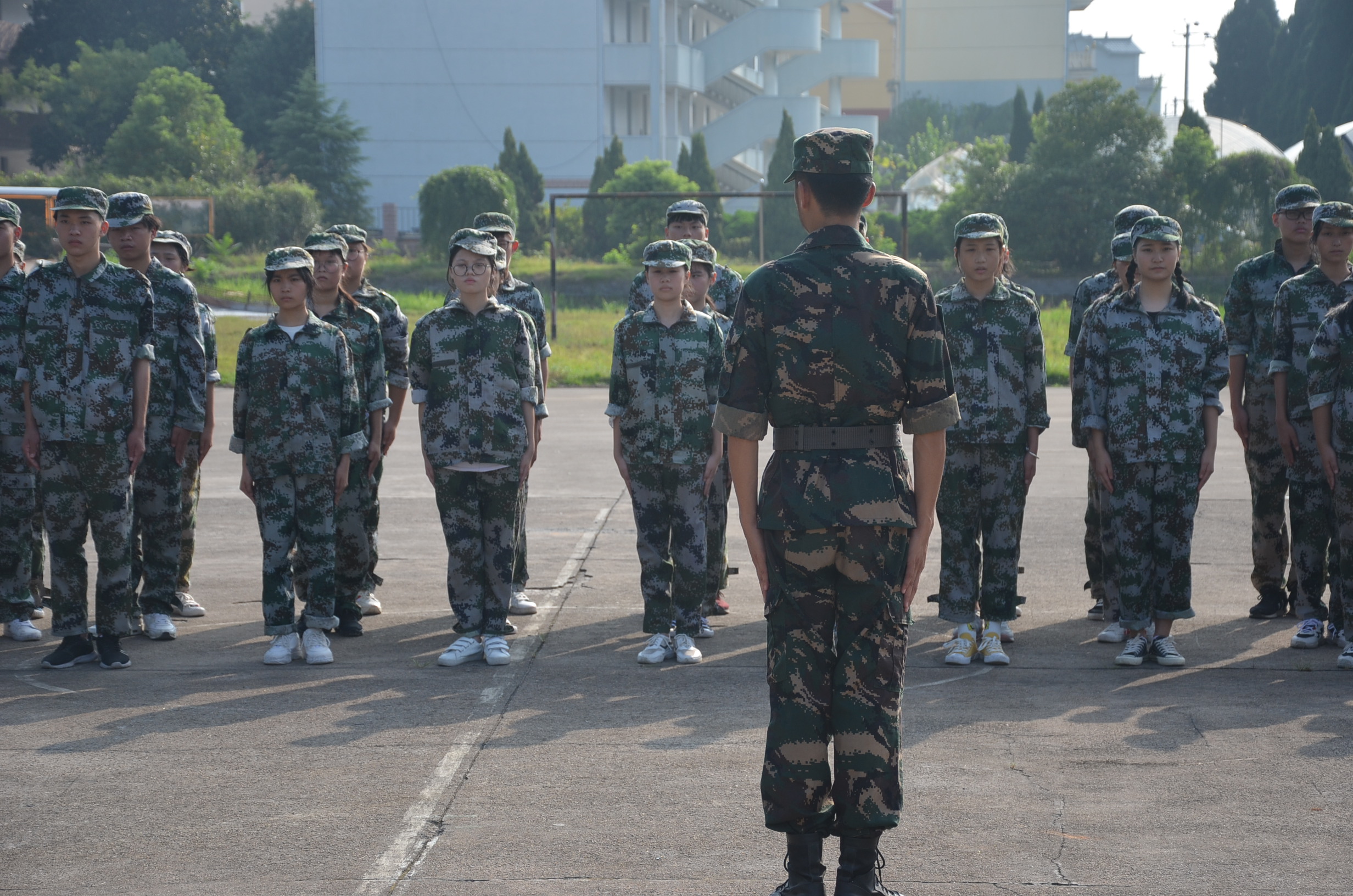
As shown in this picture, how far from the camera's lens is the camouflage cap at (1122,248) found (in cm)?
828

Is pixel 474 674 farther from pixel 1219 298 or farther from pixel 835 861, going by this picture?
pixel 1219 298

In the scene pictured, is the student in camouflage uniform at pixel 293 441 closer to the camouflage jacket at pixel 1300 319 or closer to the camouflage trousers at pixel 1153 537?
the camouflage trousers at pixel 1153 537

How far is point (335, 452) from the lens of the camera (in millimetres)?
7262

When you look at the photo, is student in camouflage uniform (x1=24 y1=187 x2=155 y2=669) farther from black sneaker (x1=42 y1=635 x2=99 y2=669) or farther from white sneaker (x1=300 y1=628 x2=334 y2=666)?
white sneaker (x1=300 y1=628 x2=334 y2=666)

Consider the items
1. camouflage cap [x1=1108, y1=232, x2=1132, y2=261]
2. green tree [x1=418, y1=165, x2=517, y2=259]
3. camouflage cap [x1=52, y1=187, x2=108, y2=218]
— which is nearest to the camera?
camouflage cap [x1=52, y1=187, x2=108, y2=218]

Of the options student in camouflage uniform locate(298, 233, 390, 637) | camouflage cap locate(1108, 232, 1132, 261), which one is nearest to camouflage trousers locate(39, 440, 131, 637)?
student in camouflage uniform locate(298, 233, 390, 637)

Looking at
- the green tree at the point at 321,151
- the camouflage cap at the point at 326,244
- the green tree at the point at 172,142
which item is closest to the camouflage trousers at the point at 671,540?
the camouflage cap at the point at 326,244

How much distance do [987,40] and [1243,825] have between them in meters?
106

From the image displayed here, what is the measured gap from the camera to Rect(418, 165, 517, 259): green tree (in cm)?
4419

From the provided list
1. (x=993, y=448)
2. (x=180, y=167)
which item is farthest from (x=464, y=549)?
(x=180, y=167)

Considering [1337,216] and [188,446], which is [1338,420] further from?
[188,446]

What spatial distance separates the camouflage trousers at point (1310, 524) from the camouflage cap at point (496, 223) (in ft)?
15.7

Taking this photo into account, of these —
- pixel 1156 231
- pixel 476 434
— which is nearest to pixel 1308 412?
pixel 1156 231

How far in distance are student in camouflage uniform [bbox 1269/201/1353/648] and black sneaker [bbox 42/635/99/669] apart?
6215 mm
